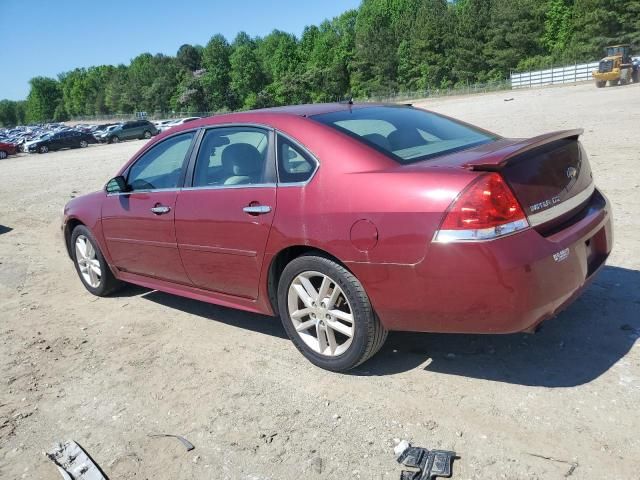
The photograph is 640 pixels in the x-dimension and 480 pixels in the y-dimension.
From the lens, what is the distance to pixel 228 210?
3885 mm

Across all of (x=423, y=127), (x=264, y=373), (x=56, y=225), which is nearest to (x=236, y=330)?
(x=264, y=373)

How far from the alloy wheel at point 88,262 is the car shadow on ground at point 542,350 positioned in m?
3.17

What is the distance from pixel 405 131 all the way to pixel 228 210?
4.28ft

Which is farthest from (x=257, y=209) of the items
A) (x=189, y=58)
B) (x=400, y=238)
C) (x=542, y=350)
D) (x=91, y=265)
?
(x=189, y=58)

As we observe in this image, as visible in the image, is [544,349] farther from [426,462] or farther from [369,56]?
[369,56]

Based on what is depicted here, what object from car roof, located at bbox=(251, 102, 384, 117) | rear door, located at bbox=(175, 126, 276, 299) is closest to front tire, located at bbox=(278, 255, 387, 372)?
rear door, located at bbox=(175, 126, 276, 299)

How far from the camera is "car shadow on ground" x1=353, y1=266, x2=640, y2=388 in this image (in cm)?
334

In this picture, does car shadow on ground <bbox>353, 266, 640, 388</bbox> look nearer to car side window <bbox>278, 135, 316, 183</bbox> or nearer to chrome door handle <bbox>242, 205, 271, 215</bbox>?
chrome door handle <bbox>242, 205, 271, 215</bbox>

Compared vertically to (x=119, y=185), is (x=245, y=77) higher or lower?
higher

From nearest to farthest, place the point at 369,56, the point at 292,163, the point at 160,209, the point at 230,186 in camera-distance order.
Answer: the point at 292,163, the point at 230,186, the point at 160,209, the point at 369,56

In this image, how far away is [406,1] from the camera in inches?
4222

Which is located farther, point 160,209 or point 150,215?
point 150,215

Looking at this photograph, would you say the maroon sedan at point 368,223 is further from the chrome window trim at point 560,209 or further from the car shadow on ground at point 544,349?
the car shadow on ground at point 544,349

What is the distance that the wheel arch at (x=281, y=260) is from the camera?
3467 millimetres
